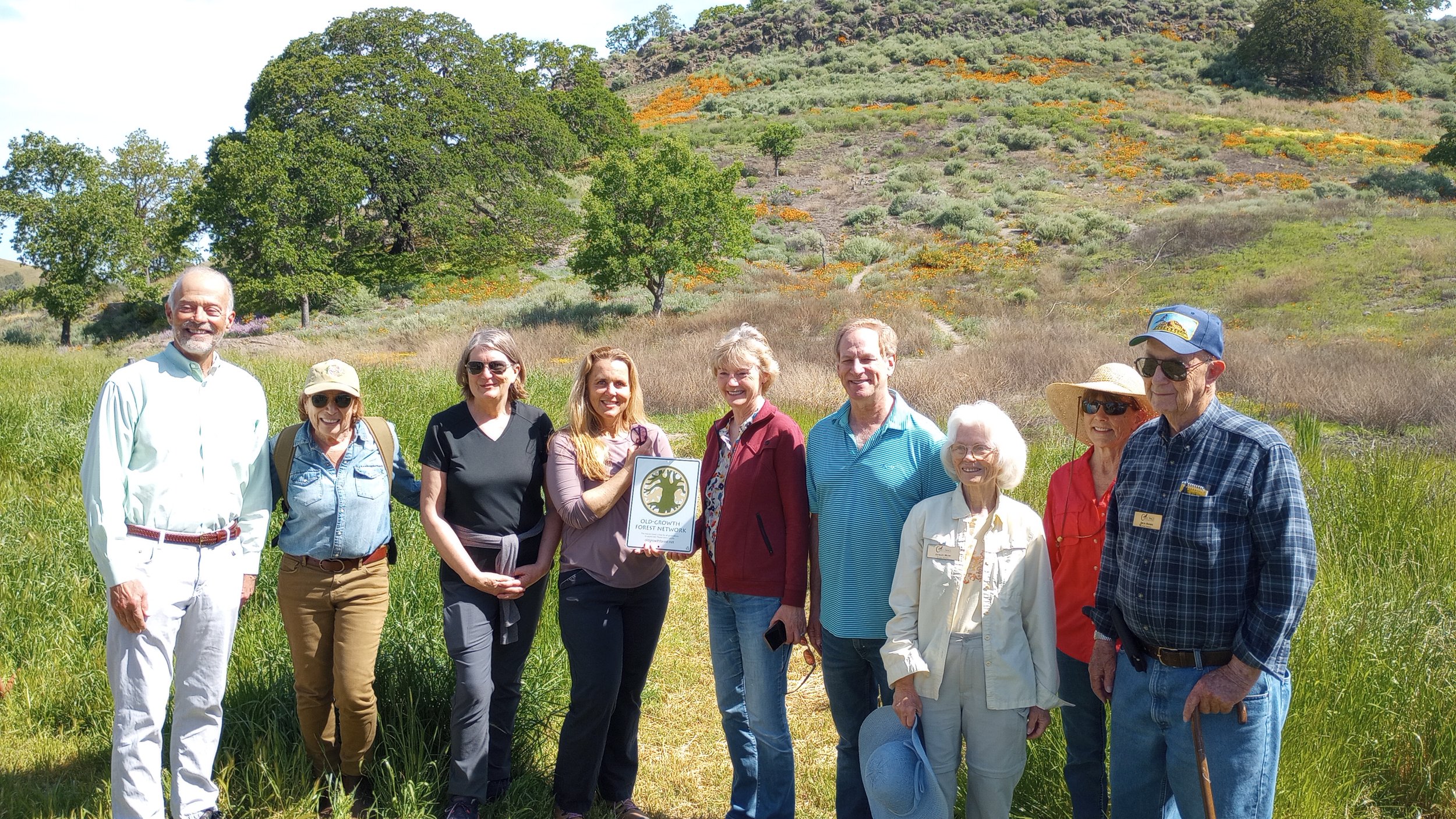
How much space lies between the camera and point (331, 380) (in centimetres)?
342

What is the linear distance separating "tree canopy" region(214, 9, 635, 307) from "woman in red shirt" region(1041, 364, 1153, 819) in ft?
103

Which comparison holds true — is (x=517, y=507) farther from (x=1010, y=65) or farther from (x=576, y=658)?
(x=1010, y=65)

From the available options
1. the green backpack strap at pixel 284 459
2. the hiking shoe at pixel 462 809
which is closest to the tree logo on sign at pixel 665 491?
the hiking shoe at pixel 462 809

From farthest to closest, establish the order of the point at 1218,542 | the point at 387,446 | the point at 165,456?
the point at 387,446 < the point at 165,456 < the point at 1218,542

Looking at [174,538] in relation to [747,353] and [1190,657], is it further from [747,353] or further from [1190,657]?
[1190,657]

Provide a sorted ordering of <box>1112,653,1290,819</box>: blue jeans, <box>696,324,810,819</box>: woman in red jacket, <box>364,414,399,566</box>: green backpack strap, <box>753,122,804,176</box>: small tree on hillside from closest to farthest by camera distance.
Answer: <box>1112,653,1290,819</box>: blue jeans < <box>696,324,810,819</box>: woman in red jacket < <box>364,414,399,566</box>: green backpack strap < <box>753,122,804,176</box>: small tree on hillside

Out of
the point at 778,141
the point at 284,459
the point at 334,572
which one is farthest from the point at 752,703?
the point at 778,141

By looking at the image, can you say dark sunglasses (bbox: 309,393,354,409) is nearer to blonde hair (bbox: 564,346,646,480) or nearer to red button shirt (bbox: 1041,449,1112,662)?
blonde hair (bbox: 564,346,646,480)

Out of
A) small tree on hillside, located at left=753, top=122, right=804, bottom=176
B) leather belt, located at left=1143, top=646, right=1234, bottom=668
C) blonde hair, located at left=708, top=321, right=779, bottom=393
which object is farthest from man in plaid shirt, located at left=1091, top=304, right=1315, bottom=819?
small tree on hillside, located at left=753, top=122, right=804, bottom=176

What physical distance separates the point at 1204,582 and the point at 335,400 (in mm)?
3127

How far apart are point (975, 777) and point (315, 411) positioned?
278cm

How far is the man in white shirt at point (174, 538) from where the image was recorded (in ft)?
9.71

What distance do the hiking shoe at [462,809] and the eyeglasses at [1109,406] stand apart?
9.23 ft

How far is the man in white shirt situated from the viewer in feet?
9.71
